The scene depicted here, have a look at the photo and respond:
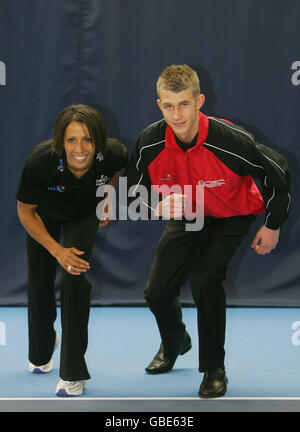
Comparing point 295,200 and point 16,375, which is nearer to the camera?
point 16,375

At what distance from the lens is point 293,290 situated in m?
5.56

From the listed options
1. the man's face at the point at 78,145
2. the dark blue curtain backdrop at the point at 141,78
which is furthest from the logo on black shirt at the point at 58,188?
the dark blue curtain backdrop at the point at 141,78

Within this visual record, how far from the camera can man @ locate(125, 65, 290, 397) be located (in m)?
3.25

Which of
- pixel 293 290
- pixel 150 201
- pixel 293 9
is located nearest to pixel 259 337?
pixel 293 290

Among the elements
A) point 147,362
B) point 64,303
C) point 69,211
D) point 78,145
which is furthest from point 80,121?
point 147,362

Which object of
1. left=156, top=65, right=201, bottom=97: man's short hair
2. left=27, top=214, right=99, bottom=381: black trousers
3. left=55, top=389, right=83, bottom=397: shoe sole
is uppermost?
left=156, top=65, right=201, bottom=97: man's short hair

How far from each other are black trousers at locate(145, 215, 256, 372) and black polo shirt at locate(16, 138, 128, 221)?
0.43 m

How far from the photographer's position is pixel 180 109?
3203 millimetres

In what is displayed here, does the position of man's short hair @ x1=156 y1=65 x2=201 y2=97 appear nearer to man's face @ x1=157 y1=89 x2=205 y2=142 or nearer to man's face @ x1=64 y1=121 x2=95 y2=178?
man's face @ x1=157 y1=89 x2=205 y2=142

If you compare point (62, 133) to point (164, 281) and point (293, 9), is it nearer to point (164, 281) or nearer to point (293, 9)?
point (164, 281)

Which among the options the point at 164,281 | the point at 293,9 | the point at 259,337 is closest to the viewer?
the point at 164,281

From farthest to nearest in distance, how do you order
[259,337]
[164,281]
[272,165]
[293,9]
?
[293,9]
[259,337]
[164,281]
[272,165]

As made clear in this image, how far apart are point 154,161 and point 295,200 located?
92.0 inches

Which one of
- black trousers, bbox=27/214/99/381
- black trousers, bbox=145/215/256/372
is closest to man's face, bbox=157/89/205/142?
black trousers, bbox=145/215/256/372
